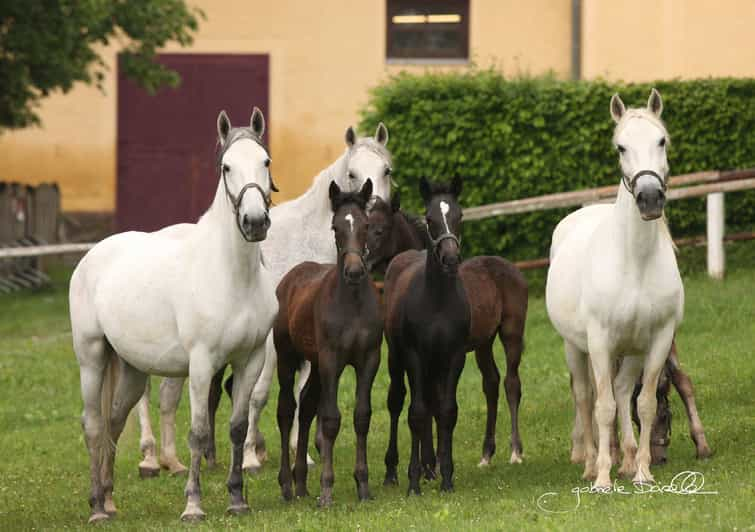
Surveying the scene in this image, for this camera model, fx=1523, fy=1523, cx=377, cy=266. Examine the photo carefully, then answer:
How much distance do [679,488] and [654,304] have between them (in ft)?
3.79

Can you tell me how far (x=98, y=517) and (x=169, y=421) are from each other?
1.98 meters

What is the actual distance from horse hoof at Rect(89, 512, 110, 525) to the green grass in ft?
0.26

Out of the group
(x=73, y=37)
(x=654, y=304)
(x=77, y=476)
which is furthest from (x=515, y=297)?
(x=73, y=37)

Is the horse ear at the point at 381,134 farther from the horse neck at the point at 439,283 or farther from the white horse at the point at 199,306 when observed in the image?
the white horse at the point at 199,306

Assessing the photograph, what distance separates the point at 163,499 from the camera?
10.6m

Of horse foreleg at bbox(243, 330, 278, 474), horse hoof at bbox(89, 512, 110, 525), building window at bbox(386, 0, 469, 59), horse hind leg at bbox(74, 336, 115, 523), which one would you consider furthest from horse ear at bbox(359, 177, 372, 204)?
building window at bbox(386, 0, 469, 59)

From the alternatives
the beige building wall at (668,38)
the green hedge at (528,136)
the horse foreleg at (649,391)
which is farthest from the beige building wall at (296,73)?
the horse foreleg at (649,391)

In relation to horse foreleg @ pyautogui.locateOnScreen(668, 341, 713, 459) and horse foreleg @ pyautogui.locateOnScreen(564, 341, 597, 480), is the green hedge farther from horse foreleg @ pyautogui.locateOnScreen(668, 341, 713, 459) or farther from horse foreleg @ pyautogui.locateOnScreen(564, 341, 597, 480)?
horse foreleg @ pyautogui.locateOnScreen(564, 341, 597, 480)

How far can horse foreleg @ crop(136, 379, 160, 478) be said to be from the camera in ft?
38.4

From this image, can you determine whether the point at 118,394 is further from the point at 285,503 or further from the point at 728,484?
the point at 728,484

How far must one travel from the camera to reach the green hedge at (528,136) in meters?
19.3

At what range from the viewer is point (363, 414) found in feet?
31.1

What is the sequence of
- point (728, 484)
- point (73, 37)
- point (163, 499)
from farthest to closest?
point (73, 37)
point (163, 499)
point (728, 484)

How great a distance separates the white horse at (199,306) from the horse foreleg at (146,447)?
1.62 m
